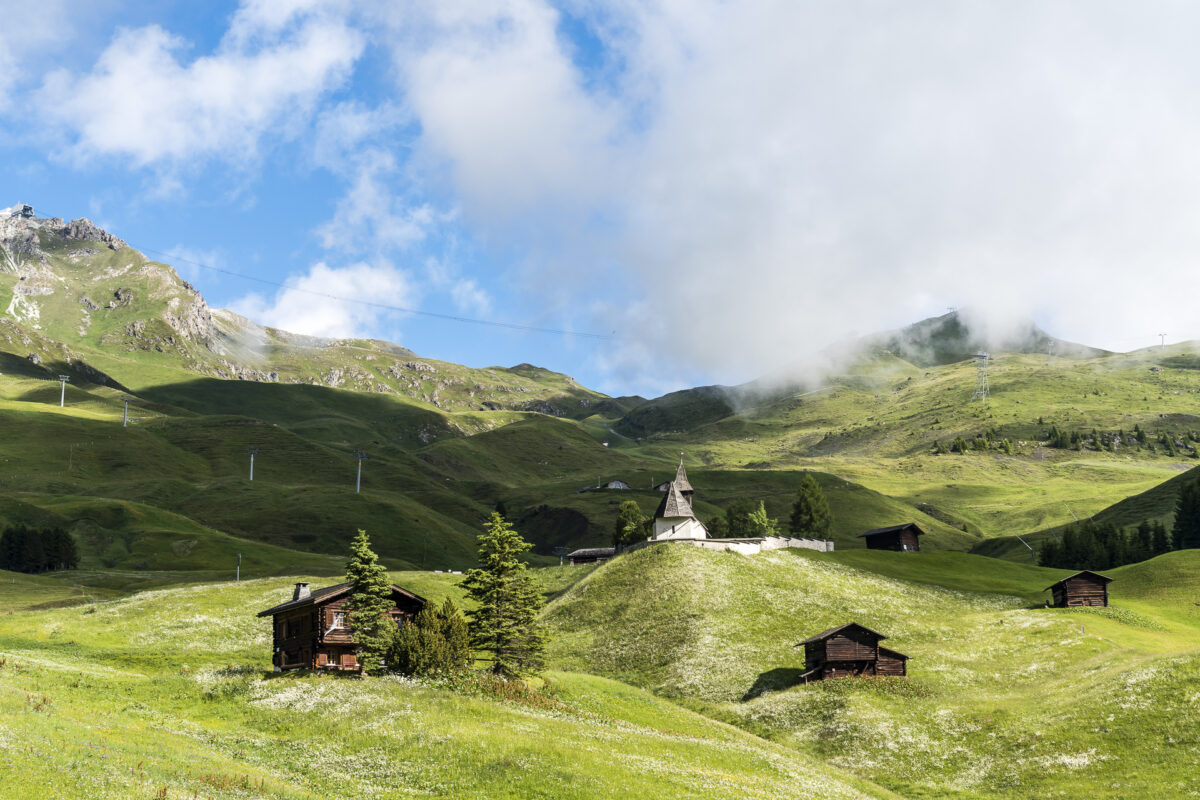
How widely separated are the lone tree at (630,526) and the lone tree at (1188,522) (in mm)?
88822

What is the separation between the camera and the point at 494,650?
201ft

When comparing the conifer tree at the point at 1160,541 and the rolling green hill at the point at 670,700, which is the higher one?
the conifer tree at the point at 1160,541

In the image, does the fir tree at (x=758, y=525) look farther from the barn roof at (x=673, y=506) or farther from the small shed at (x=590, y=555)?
the barn roof at (x=673, y=506)

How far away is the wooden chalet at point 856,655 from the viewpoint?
7075 cm

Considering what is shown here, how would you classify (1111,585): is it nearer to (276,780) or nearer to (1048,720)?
(1048,720)

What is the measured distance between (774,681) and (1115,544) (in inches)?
3830

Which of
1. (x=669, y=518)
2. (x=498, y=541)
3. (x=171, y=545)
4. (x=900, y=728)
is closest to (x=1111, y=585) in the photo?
(x=669, y=518)

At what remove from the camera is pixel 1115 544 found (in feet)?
468

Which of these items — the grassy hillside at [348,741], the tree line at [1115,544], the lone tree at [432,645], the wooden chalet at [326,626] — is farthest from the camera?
the tree line at [1115,544]

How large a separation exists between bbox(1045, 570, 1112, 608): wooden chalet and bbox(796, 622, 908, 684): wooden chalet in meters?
27.7

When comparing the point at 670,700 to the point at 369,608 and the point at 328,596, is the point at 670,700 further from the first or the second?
the point at 328,596

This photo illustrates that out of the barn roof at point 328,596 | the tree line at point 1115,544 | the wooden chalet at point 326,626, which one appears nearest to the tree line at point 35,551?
the wooden chalet at point 326,626

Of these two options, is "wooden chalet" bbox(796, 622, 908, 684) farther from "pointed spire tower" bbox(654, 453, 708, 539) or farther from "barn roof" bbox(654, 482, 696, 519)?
"barn roof" bbox(654, 482, 696, 519)

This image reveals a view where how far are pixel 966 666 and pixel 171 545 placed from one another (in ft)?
472
